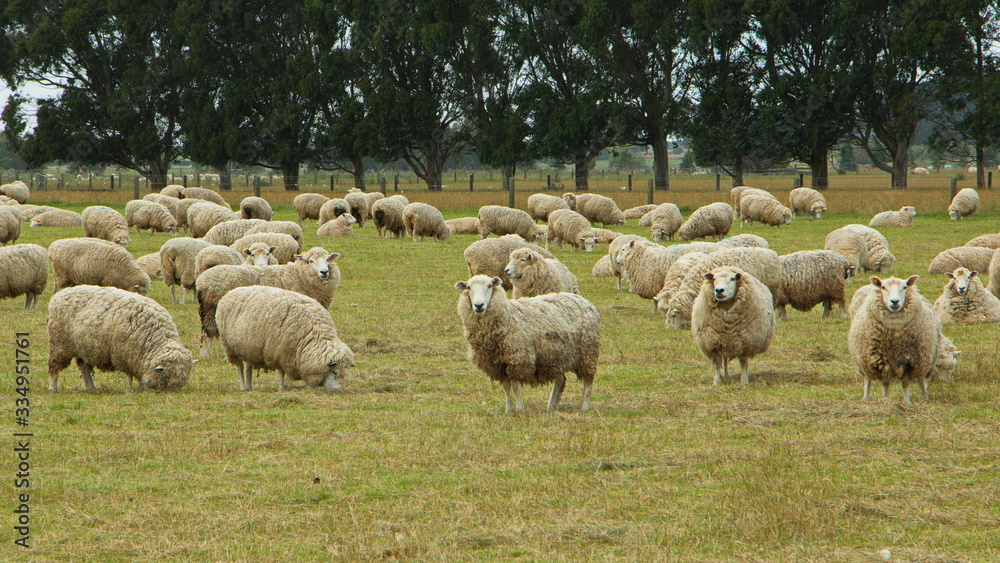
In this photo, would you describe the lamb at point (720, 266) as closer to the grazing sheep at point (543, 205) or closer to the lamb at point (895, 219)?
the grazing sheep at point (543, 205)

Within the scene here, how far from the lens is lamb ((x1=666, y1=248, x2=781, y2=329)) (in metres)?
12.9

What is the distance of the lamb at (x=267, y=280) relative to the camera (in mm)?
11602

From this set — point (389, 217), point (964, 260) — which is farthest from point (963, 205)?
point (389, 217)

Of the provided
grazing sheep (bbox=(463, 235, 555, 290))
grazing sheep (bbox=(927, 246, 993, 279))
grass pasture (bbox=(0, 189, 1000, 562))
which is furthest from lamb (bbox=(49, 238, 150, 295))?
grazing sheep (bbox=(927, 246, 993, 279))

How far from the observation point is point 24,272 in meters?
14.6

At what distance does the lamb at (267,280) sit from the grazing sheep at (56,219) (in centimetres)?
1926

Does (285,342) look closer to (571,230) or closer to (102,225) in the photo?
(571,230)

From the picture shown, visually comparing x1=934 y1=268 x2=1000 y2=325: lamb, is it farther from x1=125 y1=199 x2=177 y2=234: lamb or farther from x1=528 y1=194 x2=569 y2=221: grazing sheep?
x1=125 y1=199 x2=177 y2=234: lamb

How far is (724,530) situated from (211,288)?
7.80m

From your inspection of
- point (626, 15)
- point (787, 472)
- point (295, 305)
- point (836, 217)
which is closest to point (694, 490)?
point (787, 472)

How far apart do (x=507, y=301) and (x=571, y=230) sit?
15.7m

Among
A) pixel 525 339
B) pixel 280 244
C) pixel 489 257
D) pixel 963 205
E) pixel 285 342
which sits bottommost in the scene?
pixel 285 342

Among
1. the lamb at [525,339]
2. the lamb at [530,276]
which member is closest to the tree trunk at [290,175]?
the lamb at [530,276]

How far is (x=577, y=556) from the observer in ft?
17.2
